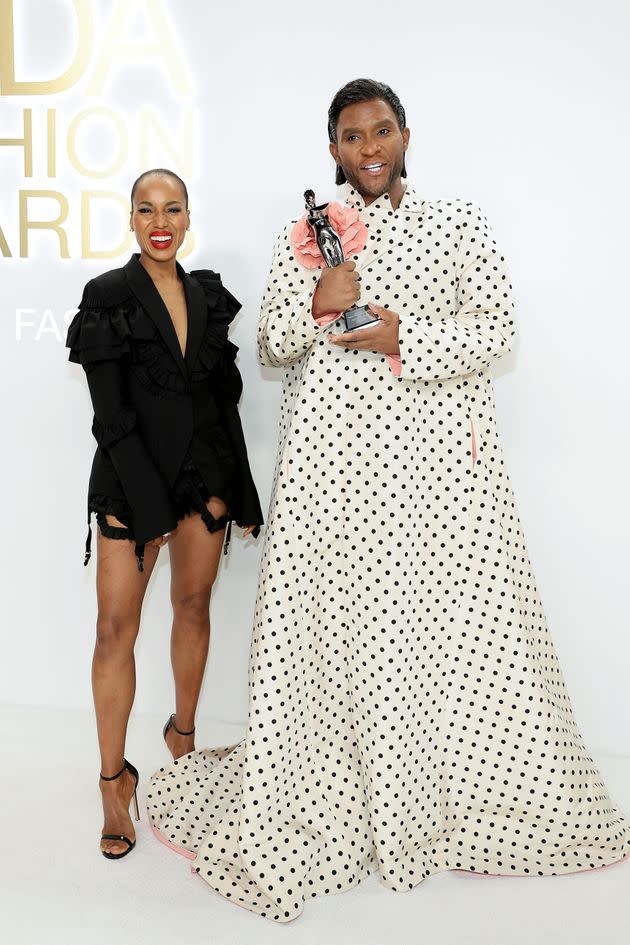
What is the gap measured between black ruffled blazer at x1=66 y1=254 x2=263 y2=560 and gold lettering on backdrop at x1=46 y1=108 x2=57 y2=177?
836 mm

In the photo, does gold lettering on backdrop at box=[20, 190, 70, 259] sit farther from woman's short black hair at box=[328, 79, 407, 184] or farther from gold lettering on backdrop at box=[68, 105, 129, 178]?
woman's short black hair at box=[328, 79, 407, 184]

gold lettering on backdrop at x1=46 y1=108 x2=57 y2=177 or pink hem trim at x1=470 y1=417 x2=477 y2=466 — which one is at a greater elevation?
gold lettering on backdrop at x1=46 y1=108 x2=57 y2=177

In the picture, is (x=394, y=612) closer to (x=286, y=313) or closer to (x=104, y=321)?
(x=286, y=313)

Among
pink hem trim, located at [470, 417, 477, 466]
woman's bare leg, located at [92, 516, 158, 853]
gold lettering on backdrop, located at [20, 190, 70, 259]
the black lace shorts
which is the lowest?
woman's bare leg, located at [92, 516, 158, 853]

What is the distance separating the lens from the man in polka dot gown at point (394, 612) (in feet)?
7.00

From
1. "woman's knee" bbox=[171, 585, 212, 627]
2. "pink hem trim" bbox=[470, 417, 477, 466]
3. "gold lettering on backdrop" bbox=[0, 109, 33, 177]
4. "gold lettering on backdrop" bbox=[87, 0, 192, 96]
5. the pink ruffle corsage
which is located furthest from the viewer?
"gold lettering on backdrop" bbox=[0, 109, 33, 177]

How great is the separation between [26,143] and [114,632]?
1.66m

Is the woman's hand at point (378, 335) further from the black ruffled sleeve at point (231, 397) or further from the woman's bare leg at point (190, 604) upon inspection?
the woman's bare leg at point (190, 604)

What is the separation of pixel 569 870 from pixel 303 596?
0.94 meters

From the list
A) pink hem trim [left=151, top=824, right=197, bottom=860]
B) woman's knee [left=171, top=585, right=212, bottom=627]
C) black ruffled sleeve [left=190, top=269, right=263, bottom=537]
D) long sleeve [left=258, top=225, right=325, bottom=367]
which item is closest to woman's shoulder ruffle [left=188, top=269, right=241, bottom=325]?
black ruffled sleeve [left=190, top=269, right=263, bottom=537]

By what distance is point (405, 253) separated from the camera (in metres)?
2.14

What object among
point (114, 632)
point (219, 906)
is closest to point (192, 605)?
point (114, 632)

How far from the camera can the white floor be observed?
201cm

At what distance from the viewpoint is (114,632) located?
7.74 ft
